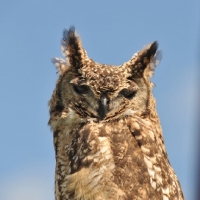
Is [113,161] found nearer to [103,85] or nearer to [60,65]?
[103,85]

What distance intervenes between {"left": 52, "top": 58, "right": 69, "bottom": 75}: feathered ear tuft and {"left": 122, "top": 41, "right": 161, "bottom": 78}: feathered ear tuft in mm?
579

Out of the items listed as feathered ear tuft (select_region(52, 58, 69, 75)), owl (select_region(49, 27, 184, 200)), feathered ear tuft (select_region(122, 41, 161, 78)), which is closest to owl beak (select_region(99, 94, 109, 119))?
owl (select_region(49, 27, 184, 200))

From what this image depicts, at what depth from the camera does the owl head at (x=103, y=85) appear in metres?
4.10

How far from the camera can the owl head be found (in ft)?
13.5

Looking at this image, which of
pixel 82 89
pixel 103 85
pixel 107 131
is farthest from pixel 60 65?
pixel 107 131

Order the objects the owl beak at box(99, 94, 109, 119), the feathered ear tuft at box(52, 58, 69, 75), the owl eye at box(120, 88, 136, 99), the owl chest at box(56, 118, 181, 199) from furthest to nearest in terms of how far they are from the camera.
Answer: the feathered ear tuft at box(52, 58, 69, 75)
the owl eye at box(120, 88, 136, 99)
the owl beak at box(99, 94, 109, 119)
the owl chest at box(56, 118, 181, 199)

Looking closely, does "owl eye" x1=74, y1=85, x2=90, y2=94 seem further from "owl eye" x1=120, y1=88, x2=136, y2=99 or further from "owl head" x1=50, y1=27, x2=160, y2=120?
"owl eye" x1=120, y1=88, x2=136, y2=99

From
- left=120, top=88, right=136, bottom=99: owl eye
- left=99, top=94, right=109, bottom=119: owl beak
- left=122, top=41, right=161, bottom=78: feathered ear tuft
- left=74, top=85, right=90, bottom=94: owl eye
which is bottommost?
left=99, top=94, right=109, bottom=119: owl beak

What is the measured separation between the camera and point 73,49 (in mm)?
4473

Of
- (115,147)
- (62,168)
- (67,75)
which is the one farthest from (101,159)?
(67,75)

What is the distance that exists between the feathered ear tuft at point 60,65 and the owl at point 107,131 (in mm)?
11

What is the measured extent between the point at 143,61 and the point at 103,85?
541 millimetres

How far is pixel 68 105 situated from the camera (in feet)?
14.1

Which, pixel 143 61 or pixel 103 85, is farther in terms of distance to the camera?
pixel 143 61
